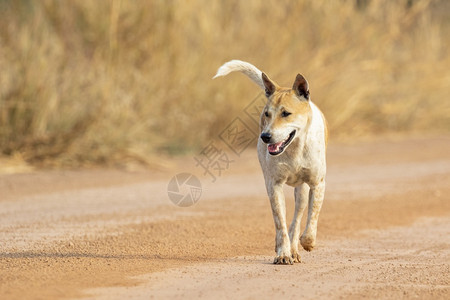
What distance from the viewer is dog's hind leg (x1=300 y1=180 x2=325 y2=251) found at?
6488 mm

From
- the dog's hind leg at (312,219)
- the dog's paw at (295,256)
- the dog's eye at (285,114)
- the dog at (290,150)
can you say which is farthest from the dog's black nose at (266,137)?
the dog's paw at (295,256)

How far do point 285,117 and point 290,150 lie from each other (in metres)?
0.29

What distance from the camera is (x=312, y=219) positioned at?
6.54 m

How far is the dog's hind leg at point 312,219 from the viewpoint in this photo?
21.3 feet

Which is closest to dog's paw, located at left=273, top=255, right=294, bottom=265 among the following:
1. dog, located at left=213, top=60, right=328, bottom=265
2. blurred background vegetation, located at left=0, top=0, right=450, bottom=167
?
dog, located at left=213, top=60, right=328, bottom=265

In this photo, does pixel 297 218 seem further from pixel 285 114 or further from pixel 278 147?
pixel 285 114

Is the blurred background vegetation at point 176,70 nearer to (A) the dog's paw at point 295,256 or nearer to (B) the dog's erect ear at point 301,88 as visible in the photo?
(A) the dog's paw at point 295,256

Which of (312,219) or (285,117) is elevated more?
(285,117)

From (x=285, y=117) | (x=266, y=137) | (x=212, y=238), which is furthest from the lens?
(x=212, y=238)

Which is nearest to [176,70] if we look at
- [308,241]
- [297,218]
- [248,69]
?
[248,69]

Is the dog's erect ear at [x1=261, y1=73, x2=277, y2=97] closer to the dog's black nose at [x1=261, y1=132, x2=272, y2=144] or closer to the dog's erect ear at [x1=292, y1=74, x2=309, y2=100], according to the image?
the dog's erect ear at [x1=292, y1=74, x2=309, y2=100]

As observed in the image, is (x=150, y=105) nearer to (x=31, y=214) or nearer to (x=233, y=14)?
(x=233, y=14)

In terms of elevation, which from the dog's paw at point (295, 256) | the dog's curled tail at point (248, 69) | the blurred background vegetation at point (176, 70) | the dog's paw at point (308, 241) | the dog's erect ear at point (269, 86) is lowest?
the dog's paw at point (295, 256)

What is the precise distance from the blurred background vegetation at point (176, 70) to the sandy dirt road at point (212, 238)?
0.92 m
